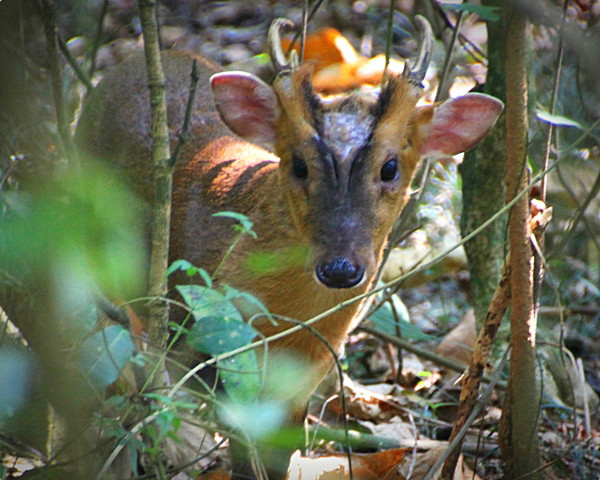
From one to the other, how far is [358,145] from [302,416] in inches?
62.7

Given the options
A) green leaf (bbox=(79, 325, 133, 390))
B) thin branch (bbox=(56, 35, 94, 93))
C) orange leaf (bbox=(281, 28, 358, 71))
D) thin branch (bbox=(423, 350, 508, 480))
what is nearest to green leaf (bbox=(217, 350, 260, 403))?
green leaf (bbox=(79, 325, 133, 390))

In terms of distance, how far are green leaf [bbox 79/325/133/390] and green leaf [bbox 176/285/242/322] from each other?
288mm

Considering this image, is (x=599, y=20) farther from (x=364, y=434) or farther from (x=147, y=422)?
(x=147, y=422)

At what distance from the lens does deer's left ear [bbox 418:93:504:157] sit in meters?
4.03

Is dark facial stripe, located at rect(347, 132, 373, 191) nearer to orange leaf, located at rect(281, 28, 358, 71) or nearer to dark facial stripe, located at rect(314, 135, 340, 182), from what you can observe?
dark facial stripe, located at rect(314, 135, 340, 182)

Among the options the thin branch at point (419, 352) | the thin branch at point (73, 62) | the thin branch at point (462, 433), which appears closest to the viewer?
the thin branch at point (462, 433)

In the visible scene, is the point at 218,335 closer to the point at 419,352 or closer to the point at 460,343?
the point at 419,352

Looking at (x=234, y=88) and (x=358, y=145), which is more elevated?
(x=234, y=88)

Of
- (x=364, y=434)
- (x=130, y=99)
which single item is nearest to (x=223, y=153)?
(x=130, y=99)

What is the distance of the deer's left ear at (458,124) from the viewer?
13.2 ft

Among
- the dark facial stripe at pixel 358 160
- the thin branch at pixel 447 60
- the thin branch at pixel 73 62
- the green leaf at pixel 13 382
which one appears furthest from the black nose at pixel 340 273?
the thin branch at pixel 73 62

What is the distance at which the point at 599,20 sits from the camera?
176 inches

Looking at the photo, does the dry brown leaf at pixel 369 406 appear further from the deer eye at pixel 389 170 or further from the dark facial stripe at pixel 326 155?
the dark facial stripe at pixel 326 155

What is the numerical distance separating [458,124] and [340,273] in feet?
4.01
